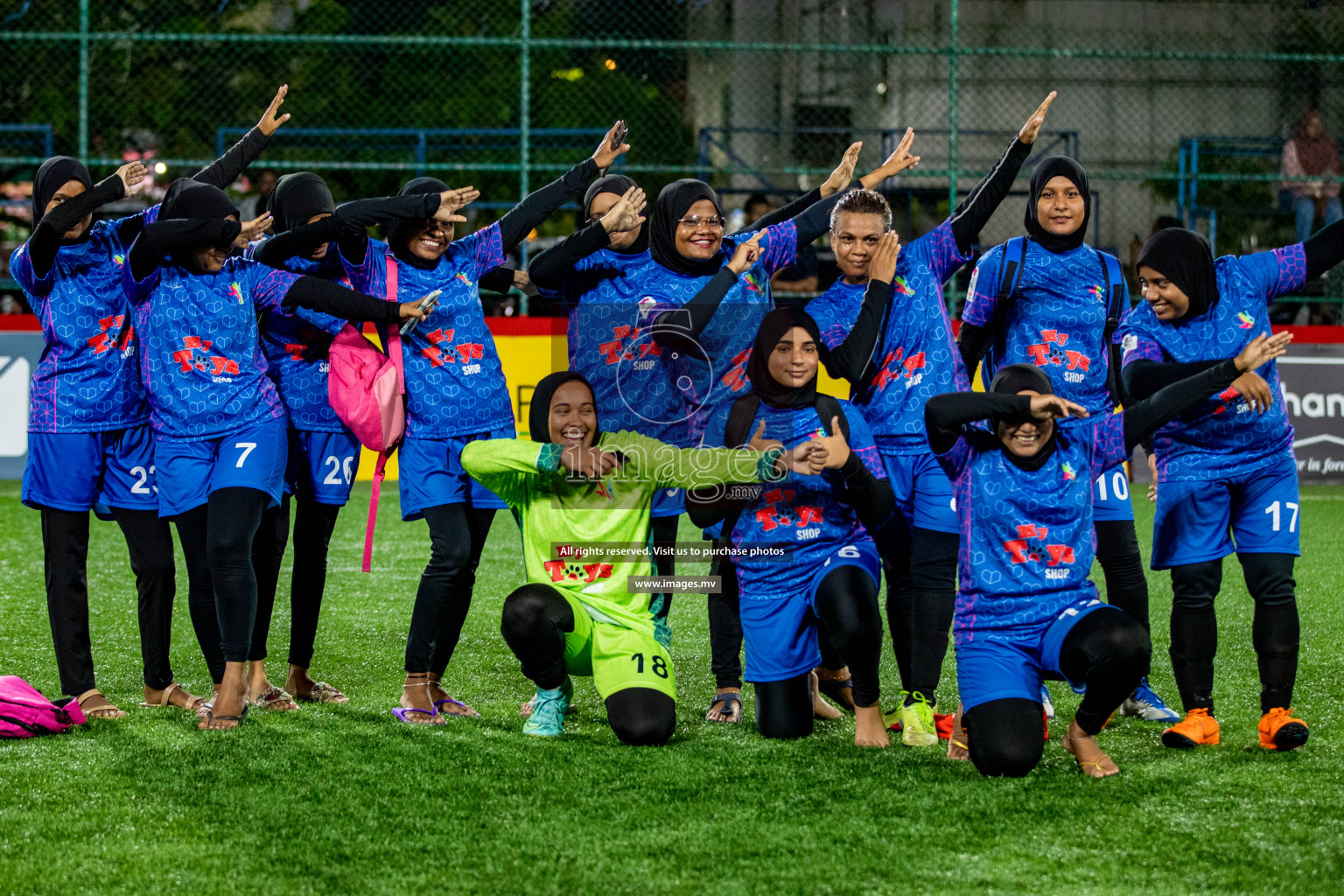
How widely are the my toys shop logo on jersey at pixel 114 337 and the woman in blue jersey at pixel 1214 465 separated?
3.49 m

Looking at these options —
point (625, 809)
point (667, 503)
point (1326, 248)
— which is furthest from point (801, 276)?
point (625, 809)

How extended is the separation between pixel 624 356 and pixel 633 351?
0.04 meters

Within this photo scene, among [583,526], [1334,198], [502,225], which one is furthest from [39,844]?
[1334,198]

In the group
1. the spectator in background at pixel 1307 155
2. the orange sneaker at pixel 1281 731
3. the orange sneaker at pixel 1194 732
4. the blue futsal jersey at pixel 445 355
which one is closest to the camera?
the orange sneaker at pixel 1281 731

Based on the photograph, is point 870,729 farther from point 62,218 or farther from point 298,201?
point 62,218

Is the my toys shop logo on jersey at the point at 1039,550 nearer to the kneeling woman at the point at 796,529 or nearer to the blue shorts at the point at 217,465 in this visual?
the kneeling woman at the point at 796,529

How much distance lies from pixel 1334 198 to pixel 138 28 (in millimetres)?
12607

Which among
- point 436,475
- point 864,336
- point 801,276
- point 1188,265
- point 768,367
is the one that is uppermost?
point 801,276

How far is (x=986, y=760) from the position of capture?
13.3 feet

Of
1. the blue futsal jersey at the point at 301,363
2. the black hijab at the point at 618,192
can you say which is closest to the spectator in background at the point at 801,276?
the black hijab at the point at 618,192

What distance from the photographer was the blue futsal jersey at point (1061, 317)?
4.89m

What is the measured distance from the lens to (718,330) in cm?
504

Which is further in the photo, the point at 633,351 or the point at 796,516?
the point at 633,351

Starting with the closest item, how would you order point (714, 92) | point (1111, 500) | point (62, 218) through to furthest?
point (62, 218)
point (1111, 500)
point (714, 92)
